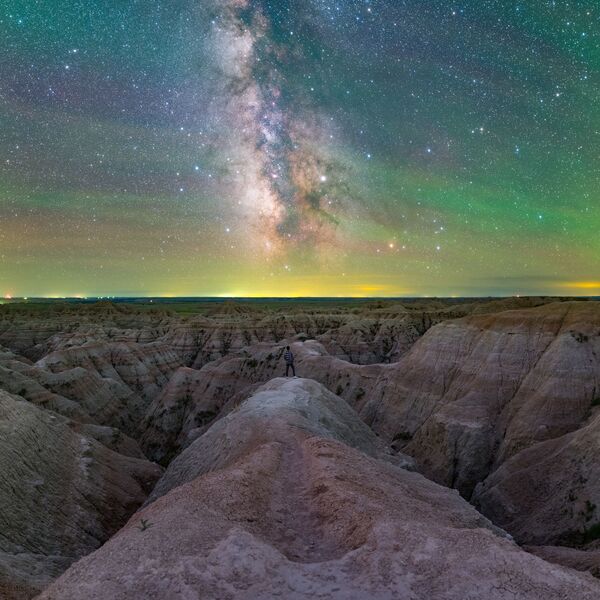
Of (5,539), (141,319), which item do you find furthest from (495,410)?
(141,319)

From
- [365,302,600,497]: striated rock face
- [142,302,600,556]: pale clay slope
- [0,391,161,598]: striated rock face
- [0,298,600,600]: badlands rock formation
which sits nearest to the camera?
[0,298,600,600]: badlands rock formation

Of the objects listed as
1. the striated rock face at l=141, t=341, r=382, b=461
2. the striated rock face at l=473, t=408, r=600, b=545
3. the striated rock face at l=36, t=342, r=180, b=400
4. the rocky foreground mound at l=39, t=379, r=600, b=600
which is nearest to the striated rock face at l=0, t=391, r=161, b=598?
the rocky foreground mound at l=39, t=379, r=600, b=600

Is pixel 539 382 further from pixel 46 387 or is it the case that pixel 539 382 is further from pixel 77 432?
pixel 46 387

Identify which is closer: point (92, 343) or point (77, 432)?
point (77, 432)

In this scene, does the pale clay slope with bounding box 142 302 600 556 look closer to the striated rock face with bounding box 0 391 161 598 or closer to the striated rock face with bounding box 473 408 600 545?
the striated rock face with bounding box 473 408 600 545

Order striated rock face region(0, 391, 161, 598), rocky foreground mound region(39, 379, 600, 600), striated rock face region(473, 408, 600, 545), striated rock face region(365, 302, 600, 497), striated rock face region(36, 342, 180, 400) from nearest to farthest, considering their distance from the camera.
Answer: rocky foreground mound region(39, 379, 600, 600) → striated rock face region(0, 391, 161, 598) → striated rock face region(473, 408, 600, 545) → striated rock face region(365, 302, 600, 497) → striated rock face region(36, 342, 180, 400)

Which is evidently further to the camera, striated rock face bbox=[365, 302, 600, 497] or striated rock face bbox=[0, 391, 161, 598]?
striated rock face bbox=[365, 302, 600, 497]

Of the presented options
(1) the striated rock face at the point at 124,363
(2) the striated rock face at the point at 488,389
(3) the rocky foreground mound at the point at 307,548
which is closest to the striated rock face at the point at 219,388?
(2) the striated rock face at the point at 488,389
